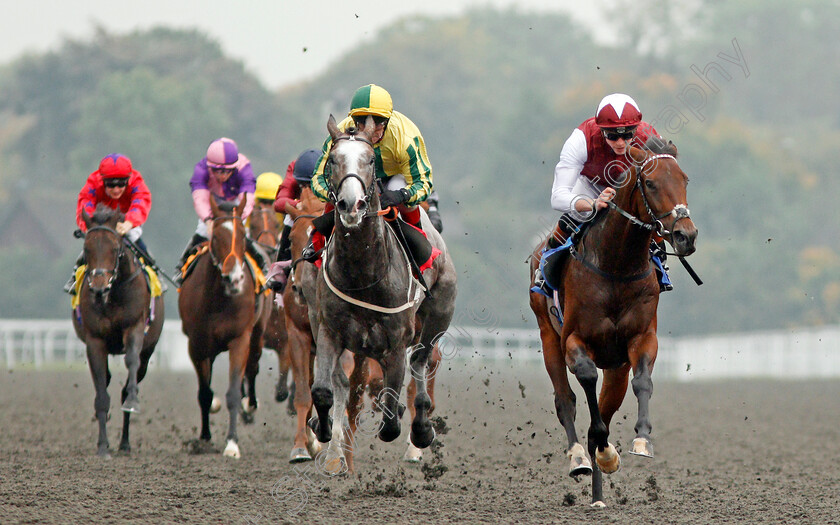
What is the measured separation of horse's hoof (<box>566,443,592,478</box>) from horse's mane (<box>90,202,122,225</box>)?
176 inches

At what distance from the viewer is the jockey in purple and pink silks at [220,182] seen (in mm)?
11227

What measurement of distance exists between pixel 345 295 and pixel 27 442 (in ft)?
18.1

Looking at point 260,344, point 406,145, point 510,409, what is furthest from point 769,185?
point 406,145

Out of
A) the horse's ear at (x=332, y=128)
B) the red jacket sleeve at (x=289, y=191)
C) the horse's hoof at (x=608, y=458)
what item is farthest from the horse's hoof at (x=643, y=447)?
the red jacket sleeve at (x=289, y=191)

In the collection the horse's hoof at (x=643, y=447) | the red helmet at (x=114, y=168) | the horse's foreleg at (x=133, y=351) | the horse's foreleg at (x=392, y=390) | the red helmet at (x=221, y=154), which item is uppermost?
the red helmet at (x=221, y=154)

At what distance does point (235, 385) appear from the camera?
10.6m

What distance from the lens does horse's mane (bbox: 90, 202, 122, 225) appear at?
10078 mm

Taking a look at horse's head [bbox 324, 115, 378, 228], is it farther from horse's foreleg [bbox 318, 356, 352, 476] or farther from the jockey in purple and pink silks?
the jockey in purple and pink silks

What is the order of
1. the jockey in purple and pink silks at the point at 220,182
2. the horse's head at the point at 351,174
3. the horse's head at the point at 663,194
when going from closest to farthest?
1. the horse's head at the point at 351,174
2. the horse's head at the point at 663,194
3. the jockey in purple and pink silks at the point at 220,182

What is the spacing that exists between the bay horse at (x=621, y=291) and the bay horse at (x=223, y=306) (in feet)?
12.3

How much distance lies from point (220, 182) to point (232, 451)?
2623mm

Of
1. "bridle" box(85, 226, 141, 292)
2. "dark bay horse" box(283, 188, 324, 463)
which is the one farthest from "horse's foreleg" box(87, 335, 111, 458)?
"dark bay horse" box(283, 188, 324, 463)

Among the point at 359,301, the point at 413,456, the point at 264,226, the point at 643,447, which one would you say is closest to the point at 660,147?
the point at 643,447

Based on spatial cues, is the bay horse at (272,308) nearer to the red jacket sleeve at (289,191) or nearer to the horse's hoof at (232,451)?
the horse's hoof at (232,451)
